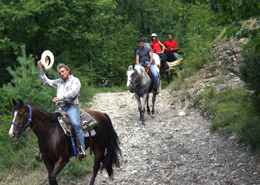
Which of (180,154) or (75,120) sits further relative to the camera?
(180,154)

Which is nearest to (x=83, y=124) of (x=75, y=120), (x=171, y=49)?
(x=75, y=120)

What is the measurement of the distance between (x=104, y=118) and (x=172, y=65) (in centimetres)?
1161

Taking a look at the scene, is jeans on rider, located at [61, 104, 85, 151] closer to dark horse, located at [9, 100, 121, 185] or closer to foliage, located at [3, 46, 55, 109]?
dark horse, located at [9, 100, 121, 185]

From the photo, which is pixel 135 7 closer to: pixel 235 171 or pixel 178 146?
pixel 178 146

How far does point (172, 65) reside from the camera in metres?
16.6

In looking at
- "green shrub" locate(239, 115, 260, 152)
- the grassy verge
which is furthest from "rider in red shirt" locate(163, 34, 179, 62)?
"green shrub" locate(239, 115, 260, 152)

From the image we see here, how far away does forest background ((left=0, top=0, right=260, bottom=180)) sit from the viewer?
7.15 meters

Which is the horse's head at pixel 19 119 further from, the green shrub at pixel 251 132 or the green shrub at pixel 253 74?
the green shrub at pixel 253 74

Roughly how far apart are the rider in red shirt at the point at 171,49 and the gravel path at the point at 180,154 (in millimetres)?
8584

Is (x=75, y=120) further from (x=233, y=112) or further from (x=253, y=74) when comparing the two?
(x=233, y=112)

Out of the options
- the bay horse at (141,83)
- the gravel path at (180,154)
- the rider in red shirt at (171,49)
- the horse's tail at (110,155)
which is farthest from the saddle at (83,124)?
the rider in red shirt at (171,49)

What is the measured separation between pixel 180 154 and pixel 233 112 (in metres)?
2.07

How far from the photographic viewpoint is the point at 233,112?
7480 mm

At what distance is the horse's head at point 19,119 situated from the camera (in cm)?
408
